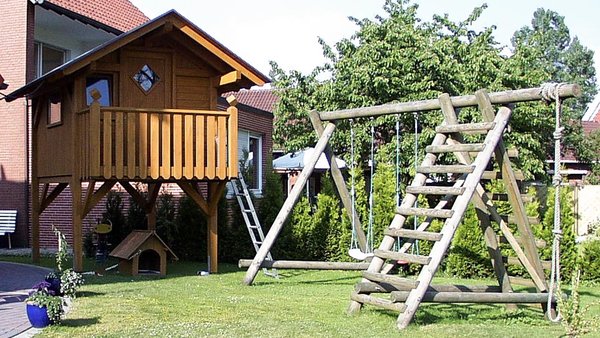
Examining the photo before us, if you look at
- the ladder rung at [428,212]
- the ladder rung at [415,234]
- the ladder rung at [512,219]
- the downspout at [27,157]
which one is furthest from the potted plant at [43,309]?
the downspout at [27,157]

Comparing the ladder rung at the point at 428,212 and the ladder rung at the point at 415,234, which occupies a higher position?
the ladder rung at the point at 428,212

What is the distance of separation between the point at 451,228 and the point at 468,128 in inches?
54.4

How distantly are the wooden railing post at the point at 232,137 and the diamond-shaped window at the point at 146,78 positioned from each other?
1.82m

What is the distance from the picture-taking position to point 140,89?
1460 cm

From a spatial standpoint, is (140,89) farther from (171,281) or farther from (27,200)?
(27,200)

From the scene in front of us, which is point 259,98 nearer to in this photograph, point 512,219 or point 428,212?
point 512,219

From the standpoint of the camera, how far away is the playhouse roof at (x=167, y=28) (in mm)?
12930

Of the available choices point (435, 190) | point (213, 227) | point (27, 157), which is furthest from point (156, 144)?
point (27, 157)

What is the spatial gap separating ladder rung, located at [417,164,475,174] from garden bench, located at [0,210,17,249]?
12.9 m

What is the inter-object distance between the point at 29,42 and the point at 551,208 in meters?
12.9

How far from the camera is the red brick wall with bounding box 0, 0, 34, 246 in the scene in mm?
18859

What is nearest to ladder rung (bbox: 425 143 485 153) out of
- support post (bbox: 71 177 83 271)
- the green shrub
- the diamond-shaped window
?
the green shrub

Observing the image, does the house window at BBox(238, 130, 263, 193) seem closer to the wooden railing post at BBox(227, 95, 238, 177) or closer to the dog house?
the dog house

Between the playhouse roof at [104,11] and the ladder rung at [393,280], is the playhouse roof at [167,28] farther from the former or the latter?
the ladder rung at [393,280]
